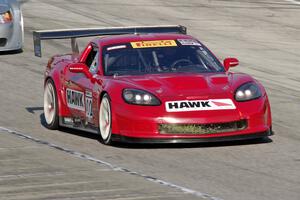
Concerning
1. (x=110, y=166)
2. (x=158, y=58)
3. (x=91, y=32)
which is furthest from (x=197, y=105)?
(x=91, y=32)

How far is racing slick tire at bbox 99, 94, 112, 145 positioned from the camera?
41.8 ft

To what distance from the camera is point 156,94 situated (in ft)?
40.9

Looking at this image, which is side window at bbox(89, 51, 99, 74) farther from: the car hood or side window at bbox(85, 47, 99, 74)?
the car hood

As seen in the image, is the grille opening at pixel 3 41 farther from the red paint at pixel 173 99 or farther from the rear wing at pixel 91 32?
the red paint at pixel 173 99

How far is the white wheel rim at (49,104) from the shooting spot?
1473cm

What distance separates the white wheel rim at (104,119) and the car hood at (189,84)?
0.34 metres

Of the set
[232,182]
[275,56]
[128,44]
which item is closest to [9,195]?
[232,182]

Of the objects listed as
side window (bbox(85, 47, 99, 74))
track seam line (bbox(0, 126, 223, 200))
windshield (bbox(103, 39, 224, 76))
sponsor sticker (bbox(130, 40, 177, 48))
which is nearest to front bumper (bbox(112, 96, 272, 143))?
track seam line (bbox(0, 126, 223, 200))

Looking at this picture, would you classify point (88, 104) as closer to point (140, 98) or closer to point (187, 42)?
point (140, 98)

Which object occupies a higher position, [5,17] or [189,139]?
[189,139]

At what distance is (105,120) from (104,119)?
18 mm

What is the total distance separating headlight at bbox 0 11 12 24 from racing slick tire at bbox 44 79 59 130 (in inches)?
291

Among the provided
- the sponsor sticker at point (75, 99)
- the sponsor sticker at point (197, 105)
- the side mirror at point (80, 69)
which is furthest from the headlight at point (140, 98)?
the sponsor sticker at point (75, 99)

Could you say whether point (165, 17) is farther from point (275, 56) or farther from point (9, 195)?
point (9, 195)
